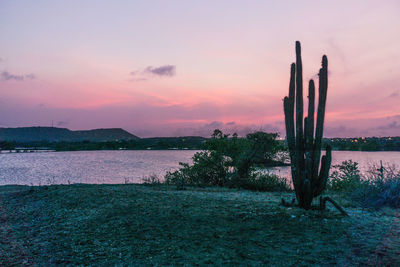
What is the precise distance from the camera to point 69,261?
4.75 m

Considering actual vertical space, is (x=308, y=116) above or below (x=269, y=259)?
above

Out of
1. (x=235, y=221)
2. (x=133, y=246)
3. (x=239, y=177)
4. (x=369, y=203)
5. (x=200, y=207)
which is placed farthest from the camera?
(x=239, y=177)

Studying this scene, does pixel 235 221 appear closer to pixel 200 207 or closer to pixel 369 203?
pixel 200 207

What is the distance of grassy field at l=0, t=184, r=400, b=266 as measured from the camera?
4.76 metres

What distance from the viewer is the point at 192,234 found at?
583cm

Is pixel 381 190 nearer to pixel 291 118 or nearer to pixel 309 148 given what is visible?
pixel 309 148

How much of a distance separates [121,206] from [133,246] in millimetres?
2887

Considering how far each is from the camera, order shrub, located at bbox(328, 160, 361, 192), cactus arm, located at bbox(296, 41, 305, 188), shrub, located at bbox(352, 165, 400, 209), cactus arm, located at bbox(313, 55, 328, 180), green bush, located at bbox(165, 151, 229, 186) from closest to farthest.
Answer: cactus arm, located at bbox(313, 55, 328, 180) → cactus arm, located at bbox(296, 41, 305, 188) → shrub, located at bbox(352, 165, 400, 209) → shrub, located at bbox(328, 160, 361, 192) → green bush, located at bbox(165, 151, 229, 186)

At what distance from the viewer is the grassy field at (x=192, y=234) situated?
476 cm

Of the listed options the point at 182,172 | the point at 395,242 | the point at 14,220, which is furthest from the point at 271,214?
the point at 182,172

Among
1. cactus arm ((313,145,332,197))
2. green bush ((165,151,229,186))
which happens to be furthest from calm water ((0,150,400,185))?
cactus arm ((313,145,332,197))

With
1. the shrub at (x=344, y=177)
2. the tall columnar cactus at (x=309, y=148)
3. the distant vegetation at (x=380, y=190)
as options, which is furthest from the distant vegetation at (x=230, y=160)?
the tall columnar cactus at (x=309, y=148)

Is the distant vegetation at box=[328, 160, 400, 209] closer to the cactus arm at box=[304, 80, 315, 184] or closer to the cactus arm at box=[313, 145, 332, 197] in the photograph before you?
the cactus arm at box=[313, 145, 332, 197]

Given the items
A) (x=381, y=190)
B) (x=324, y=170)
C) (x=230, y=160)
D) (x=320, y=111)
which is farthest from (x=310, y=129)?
(x=230, y=160)
